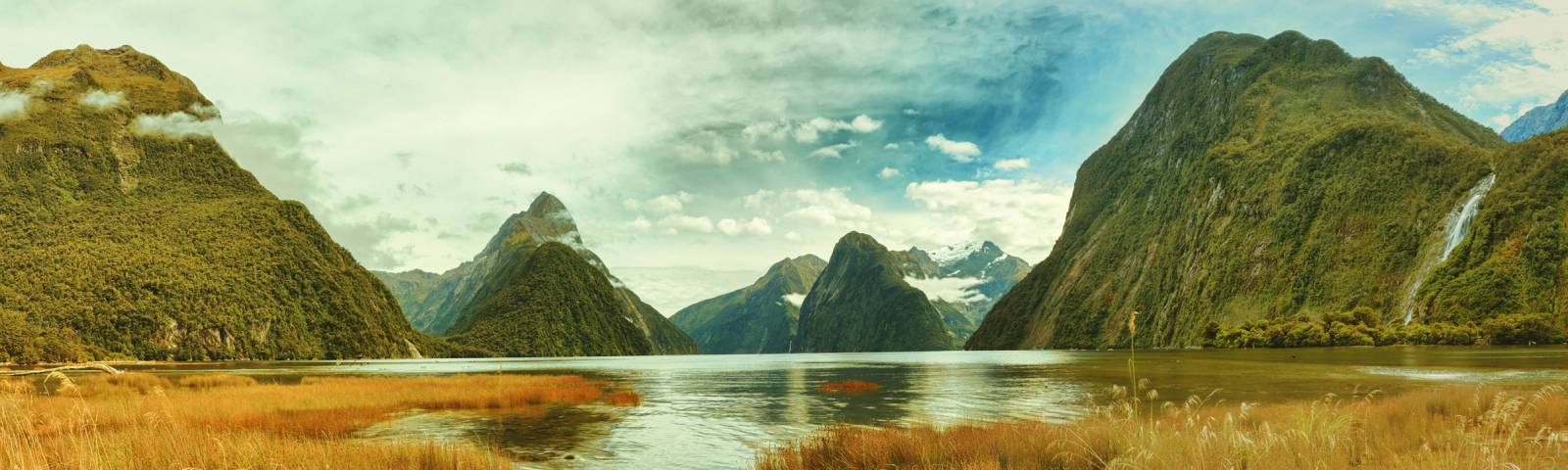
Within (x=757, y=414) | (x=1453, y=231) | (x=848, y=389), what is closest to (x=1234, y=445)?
(x=757, y=414)

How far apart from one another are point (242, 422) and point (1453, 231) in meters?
189

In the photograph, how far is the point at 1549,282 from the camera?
373 ft

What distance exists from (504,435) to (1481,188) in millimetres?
186979

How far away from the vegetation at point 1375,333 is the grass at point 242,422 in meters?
128

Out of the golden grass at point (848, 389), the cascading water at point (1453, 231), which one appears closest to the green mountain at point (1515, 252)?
the cascading water at point (1453, 231)

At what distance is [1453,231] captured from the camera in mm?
143000

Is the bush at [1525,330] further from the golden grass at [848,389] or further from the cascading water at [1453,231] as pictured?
the golden grass at [848,389]

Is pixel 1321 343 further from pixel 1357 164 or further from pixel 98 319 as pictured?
pixel 98 319

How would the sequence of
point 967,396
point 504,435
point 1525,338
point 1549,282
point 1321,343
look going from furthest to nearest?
point 1321,343
point 1549,282
point 1525,338
point 967,396
point 504,435

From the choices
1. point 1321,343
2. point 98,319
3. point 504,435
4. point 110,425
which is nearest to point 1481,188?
point 1321,343

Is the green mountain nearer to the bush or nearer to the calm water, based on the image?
the bush

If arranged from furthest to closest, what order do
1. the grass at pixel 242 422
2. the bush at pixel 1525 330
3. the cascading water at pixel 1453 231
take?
the cascading water at pixel 1453 231
the bush at pixel 1525 330
the grass at pixel 242 422

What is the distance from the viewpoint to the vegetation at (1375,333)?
10544 centimetres

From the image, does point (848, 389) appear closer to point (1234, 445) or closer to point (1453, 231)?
point (1234, 445)
